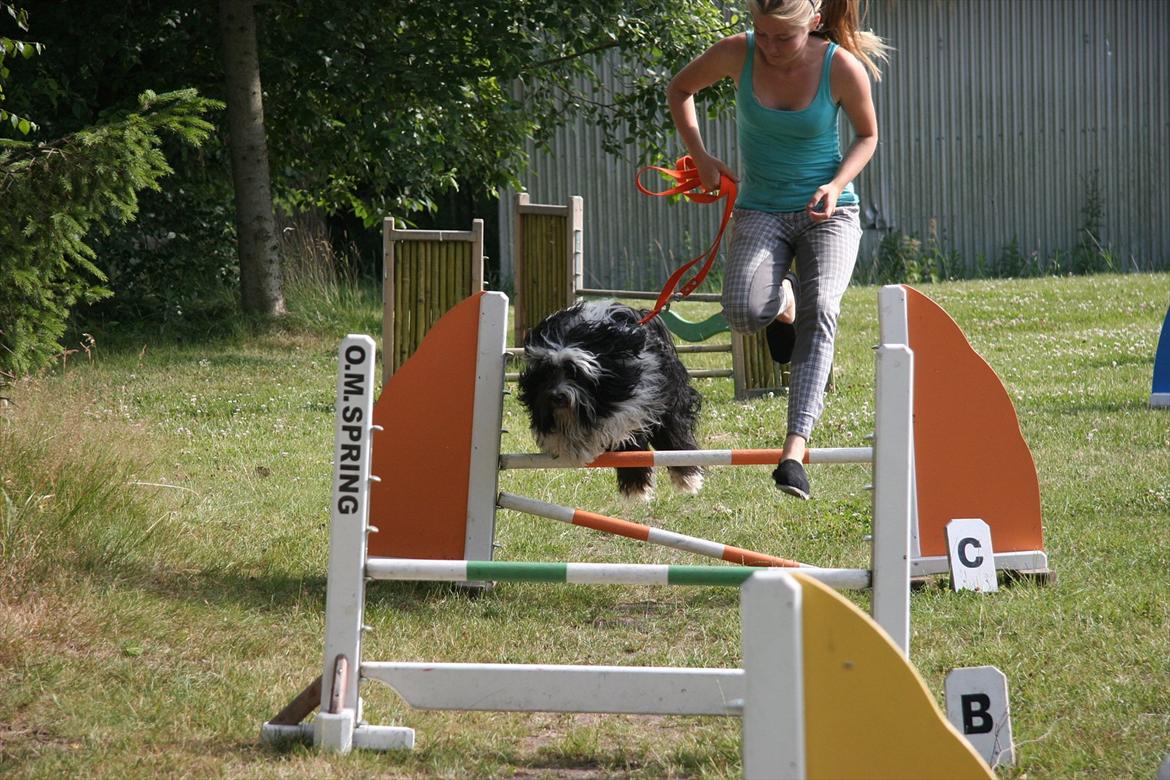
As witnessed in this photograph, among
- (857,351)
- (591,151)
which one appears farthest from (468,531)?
(591,151)

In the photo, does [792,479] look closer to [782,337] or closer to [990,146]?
[782,337]

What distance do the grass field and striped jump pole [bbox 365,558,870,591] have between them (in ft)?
1.41

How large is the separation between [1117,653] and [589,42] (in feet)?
30.0

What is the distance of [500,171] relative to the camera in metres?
13.6

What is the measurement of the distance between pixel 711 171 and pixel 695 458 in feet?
3.26

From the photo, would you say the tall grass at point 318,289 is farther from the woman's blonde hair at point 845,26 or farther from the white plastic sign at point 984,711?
the white plastic sign at point 984,711

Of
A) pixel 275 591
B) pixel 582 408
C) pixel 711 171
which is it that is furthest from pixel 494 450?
pixel 711 171

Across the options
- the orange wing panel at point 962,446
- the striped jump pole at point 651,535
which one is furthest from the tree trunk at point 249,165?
the orange wing panel at point 962,446

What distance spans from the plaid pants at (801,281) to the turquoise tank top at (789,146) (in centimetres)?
7

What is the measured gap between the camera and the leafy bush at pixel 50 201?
15.0 feet

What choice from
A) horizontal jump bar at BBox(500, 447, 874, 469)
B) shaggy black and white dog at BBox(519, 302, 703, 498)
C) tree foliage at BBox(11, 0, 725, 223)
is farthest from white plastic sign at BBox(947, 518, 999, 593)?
tree foliage at BBox(11, 0, 725, 223)

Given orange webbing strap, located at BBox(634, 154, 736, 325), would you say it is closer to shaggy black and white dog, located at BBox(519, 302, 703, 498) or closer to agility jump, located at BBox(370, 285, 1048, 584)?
shaggy black and white dog, located at BBox(519, 302, 703, 498)

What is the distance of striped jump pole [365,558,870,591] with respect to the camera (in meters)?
2.89

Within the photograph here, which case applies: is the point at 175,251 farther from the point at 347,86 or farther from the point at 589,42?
the point at 589,42
